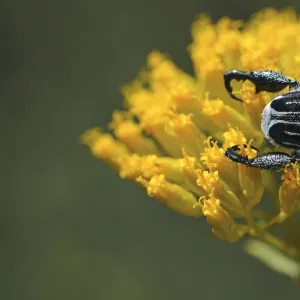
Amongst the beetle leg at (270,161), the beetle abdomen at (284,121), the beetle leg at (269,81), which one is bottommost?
the beetle leg at (270,161)

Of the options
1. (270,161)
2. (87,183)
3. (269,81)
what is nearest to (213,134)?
(269,81)

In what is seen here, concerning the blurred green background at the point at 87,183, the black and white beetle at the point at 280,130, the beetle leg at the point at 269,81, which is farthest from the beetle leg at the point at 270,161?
the blurred green background at the point at 87,183

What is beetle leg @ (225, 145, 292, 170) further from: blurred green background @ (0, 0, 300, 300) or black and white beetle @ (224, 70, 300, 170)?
A: blurred green background @ (0, 0, 300, 300)

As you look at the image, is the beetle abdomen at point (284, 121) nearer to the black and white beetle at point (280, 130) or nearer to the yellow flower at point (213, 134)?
the black and white beetle at point (280, 130)

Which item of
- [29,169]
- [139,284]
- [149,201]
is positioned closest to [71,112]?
[29,169]

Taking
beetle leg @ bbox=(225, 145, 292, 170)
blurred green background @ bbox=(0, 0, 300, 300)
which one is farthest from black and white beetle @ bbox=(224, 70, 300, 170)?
blurred green background @ bbox=(0, 0, 300, 300)
